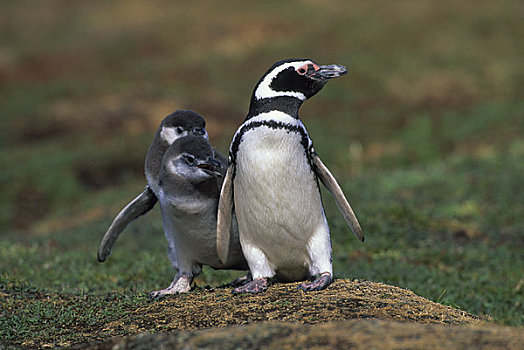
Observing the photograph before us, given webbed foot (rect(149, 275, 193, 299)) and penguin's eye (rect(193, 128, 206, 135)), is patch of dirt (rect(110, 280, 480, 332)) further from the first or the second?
penguin's eye (rect(193, 128, 206, 135))

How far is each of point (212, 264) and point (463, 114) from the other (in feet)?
52.3

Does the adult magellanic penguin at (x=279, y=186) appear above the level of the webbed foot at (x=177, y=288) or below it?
above

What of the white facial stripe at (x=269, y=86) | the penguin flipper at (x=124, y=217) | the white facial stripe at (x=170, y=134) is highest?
the white facial stripe at (x=269, y=86)

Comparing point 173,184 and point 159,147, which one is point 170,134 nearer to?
point 159,147

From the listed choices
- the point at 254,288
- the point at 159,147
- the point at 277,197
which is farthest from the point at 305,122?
the point at 254,288

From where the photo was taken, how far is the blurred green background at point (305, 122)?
8.34 metres

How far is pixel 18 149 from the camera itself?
1814 cm

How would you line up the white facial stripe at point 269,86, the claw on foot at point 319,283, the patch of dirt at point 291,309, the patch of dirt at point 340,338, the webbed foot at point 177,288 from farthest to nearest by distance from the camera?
the webbed foot at point 177,288 → the white facial stripe at point 269,86 → the claw on foot at point 319,283 → the patch of dirt at point 291,309 → the patch of dirt at point 340,338

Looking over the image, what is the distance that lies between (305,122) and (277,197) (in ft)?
49.8

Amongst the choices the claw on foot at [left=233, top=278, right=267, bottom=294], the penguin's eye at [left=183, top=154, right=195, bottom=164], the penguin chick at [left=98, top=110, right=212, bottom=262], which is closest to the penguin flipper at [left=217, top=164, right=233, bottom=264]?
the penguin's eye at [left=183, top=154, right=195, bottom=164]

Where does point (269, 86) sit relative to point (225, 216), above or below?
above

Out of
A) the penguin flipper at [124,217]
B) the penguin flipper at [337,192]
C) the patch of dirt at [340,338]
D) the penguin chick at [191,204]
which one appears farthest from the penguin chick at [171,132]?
the patch of dirt at [340,338]

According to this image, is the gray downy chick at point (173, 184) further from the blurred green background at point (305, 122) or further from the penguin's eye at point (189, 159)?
the blurred green background at point (305, 122)

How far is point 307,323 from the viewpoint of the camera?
3979mm
